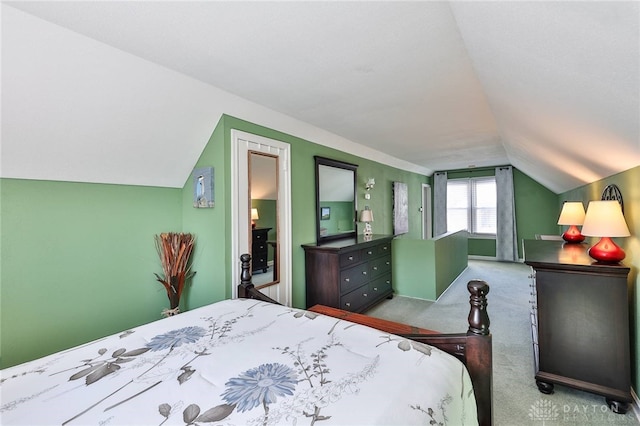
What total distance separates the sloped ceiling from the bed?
1.10m

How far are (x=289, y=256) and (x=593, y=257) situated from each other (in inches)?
104

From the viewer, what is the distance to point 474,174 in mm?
7371

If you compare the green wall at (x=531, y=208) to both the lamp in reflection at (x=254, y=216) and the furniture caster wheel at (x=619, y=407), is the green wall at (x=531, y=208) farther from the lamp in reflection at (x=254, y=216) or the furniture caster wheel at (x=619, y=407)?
the lamp in reflection at (x=254, y=216)

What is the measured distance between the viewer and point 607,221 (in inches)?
74.2

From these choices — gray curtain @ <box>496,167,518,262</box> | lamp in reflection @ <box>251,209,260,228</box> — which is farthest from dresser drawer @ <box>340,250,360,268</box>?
gray curtain @ <box>496,167,518,262</box>

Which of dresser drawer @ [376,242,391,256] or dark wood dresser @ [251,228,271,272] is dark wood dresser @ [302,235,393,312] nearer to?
dresser drawer @ [376,242,391,256]

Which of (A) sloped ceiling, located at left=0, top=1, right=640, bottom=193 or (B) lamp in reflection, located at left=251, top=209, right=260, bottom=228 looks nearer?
(A) sloped ceiling, located at left=0, top=1, right=640, bottom=193

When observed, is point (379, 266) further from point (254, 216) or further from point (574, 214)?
point (574, 214)

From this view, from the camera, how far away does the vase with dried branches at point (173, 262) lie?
250 cm

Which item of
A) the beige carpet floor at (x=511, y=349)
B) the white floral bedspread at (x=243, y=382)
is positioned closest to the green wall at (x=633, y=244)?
the beige carpet floor at (x=511, y=349)

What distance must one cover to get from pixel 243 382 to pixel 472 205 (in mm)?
7826

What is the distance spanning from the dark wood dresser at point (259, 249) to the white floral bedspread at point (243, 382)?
1.38m

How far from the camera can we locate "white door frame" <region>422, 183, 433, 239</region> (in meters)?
7.47

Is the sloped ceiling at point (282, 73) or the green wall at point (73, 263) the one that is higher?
the sloped ceiling at point (282, 73)
